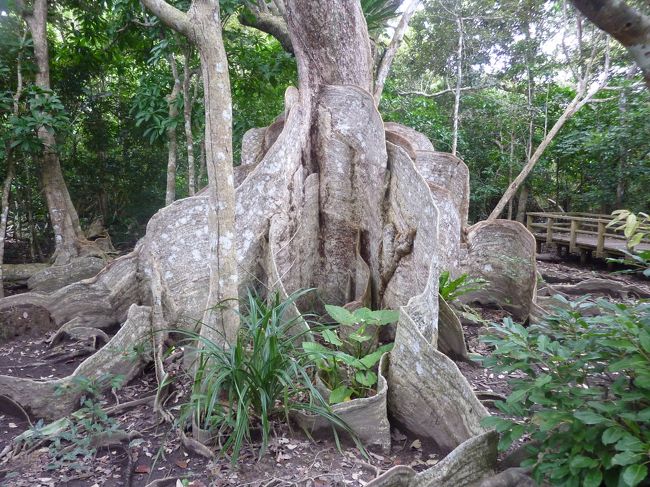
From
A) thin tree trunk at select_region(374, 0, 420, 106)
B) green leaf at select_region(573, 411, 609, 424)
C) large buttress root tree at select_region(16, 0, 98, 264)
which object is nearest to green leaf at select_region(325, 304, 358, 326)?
green leaf at select_region(573, 411, 609, 424)

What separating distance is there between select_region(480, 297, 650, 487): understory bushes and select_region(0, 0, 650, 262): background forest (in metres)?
4.35

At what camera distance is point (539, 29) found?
1060cm

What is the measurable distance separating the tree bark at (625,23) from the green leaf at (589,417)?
3.66 feet

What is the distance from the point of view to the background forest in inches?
237

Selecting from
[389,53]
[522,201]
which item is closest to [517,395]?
[389,53]

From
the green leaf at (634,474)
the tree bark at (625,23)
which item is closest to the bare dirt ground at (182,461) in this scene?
the green leaf at (634,474)

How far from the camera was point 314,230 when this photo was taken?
4.57 meters

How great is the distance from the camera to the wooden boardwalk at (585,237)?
9.02 meters

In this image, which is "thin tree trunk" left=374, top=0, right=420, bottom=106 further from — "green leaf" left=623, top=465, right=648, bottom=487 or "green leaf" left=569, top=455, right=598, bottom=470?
"green leaf" left=623, top=465, right=648, bottom=487

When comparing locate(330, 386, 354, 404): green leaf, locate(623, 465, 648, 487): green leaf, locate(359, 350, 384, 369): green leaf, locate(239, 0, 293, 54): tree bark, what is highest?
locate(239, 0, 293, 54): tree bark

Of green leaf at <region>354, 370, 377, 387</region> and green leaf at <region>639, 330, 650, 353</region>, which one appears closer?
green leaf at <region>639, 330, 650, 353</region>

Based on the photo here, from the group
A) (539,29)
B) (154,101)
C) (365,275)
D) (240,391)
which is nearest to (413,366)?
(240,391)

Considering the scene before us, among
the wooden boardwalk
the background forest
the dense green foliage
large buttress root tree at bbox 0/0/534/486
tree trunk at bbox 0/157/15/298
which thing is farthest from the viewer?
the wooden boardwalk

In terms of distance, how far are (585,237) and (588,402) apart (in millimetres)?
9946
